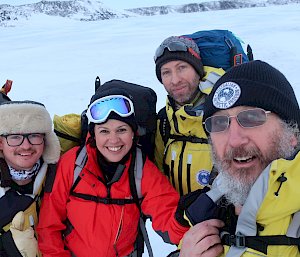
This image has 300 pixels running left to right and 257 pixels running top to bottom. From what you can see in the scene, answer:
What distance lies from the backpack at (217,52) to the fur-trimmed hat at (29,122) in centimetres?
78

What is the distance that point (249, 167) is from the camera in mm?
1576

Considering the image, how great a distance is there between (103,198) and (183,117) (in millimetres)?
746

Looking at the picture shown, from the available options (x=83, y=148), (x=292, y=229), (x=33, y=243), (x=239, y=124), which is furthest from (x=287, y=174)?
(x=33, y=243)

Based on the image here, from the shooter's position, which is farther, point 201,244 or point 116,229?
point 116,229

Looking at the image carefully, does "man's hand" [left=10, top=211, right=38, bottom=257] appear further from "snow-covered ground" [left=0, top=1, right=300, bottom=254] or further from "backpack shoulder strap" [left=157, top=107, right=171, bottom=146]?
"snow-covered ground" [left=0, top=1, right=300, bottom=254]

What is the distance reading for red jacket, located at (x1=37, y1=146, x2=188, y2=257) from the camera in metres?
2.36

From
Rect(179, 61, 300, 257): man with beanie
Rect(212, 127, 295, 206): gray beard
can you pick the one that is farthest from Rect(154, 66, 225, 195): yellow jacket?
Rect(212, 127, 295, 206): gray beard

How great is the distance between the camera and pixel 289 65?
969 cm

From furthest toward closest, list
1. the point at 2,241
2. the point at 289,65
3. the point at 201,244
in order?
1. the point at 289,65
2. the point at 2,241
3. the point at 201,244

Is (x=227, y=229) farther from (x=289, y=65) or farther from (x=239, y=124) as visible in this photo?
(x=289, y=65)

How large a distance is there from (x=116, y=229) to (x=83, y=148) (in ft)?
1.89

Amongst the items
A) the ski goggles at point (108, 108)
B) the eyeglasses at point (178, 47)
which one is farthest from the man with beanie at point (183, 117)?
the ski goggles at point (108, 108)

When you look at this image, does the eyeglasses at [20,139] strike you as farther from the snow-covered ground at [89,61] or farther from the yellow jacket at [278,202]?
the snow-covered ground at [89,61]

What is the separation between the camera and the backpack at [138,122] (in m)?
2.58
